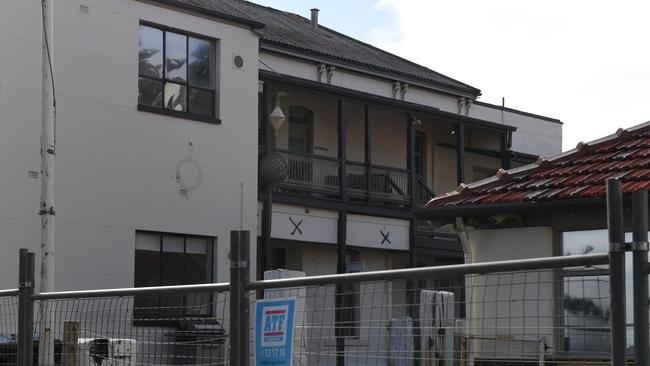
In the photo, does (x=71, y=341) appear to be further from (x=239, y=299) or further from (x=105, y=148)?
(x=105, y=148)

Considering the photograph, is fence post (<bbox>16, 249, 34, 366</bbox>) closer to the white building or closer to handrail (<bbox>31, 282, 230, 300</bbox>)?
handrail (<bbox>31, 282, 230, 300</bbox>)

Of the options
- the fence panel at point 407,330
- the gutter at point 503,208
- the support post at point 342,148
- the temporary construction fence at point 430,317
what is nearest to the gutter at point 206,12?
the support post at point 342,148

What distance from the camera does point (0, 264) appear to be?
20750 mm

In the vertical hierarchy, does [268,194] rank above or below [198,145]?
below

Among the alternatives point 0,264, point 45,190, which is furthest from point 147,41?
point 45,190

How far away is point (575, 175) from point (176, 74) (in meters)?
12.4

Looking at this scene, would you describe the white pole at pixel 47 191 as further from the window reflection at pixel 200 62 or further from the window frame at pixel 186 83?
the window reflection at pixel 200 62

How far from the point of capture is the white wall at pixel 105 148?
838 inches

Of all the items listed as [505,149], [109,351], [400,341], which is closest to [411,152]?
[505,149]

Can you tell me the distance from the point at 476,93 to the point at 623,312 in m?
Answer: 30.4

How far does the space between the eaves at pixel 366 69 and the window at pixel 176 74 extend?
3.08 metres

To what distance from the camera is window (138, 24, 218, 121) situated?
23.7 metres

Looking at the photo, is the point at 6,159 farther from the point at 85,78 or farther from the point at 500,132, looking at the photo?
the point at 500,132

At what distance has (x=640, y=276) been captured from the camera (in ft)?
14.4
